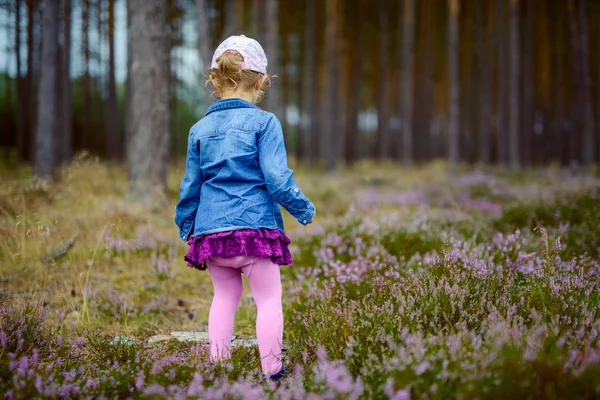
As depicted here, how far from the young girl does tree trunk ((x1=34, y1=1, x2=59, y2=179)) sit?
31.4 ft

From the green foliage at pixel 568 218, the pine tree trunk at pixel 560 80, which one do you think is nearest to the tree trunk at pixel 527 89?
the pine tree trunk at pixel 560 80

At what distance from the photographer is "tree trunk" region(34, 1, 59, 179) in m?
11.2

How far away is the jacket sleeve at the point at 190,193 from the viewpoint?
3066mm

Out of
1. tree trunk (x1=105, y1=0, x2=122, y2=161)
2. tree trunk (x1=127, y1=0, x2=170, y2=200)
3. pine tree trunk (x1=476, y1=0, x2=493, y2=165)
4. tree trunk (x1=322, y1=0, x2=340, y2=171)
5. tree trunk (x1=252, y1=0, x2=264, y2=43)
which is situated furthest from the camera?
pine tree trunk (x1=476, y1=0, x2=493, y2=165)

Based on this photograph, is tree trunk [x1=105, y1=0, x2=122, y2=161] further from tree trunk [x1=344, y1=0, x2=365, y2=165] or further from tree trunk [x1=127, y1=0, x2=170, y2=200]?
tree trunk [x1=344, y1=0, x2=365, y2=165]

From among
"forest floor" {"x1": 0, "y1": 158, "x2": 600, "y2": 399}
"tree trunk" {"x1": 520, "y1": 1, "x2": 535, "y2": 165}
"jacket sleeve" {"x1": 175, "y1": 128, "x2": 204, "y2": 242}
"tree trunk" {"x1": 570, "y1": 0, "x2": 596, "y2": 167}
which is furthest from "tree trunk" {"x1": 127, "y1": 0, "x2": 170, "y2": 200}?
"tree trunk" {"x1": 520, "y1": 1, "x2": 535, "y2": 165}

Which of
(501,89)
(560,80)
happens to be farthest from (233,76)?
(560,80)

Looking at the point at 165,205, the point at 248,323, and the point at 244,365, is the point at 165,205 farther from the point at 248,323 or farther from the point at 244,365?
the point at 244,365

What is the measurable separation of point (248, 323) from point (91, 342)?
4.57 feet

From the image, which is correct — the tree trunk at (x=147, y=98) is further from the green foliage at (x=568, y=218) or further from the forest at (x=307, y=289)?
the green foliage at (x=568, y=218)

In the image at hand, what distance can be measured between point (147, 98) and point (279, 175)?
6.26 m

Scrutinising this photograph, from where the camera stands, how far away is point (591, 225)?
5.44 meters

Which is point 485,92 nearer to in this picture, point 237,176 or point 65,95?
point 65,95

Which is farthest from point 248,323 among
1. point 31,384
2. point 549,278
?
point 549,278
